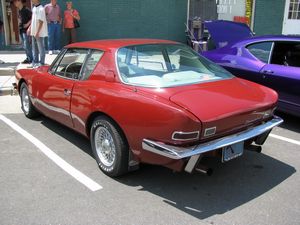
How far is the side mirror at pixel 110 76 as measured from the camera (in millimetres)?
3806

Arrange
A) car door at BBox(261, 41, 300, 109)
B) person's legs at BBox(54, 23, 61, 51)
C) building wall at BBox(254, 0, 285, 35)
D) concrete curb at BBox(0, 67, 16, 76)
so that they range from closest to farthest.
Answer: car door at BBox(261, 41, 300, 109)
concrete curb at BBox(0, 67, 16, 76)
person's legs at BBox(54, 23, 61, 51)
building wall at BBox(254, 0, 285, 35)

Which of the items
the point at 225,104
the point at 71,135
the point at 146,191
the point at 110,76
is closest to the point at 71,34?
the point at 71,135

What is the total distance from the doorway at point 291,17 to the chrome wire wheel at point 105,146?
40.1 ft

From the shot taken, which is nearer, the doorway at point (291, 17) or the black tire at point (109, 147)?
the black tire at point (109, 147)

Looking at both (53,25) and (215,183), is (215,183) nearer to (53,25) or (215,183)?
(215,183)

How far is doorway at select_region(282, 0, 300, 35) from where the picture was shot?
46.5 feet

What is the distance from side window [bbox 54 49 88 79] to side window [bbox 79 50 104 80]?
12 cm

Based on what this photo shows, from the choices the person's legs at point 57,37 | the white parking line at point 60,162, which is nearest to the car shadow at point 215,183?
the white parking line at point 60,162

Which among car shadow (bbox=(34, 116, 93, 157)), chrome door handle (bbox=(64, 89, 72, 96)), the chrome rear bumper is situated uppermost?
chrome door handle (bbox=(64, 89, 72, 96))

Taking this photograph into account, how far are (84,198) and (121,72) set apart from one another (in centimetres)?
131

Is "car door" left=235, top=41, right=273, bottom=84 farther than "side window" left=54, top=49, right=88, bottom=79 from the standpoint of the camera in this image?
Yes

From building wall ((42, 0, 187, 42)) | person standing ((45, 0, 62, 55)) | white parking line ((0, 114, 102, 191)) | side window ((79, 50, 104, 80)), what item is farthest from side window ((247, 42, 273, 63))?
building wall ((42, 0, 187, 42))

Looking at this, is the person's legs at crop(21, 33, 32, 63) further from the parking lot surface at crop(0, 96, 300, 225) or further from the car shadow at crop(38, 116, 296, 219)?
the car shadow at crop(38, 116, 296, 219)

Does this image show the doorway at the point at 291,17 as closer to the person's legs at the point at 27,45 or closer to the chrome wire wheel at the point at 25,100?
the person's legs at the point at 27,45
